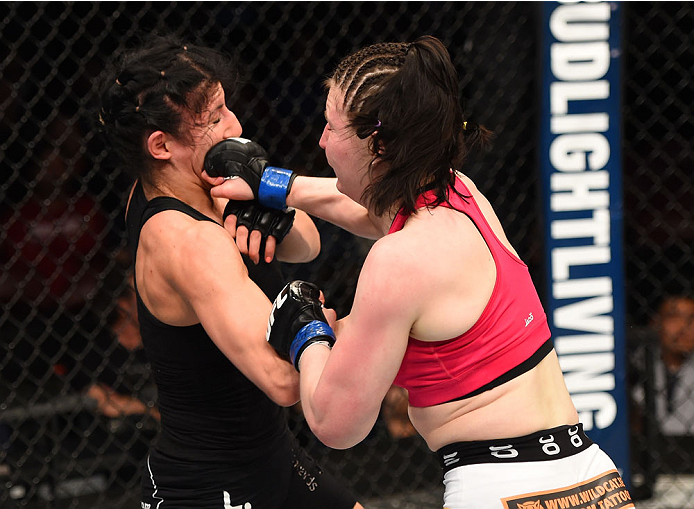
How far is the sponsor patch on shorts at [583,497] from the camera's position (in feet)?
3.47

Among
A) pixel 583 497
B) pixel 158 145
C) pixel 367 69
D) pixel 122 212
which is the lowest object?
pixel 583 497

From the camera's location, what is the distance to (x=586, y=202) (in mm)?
2434

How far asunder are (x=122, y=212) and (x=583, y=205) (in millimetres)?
1377

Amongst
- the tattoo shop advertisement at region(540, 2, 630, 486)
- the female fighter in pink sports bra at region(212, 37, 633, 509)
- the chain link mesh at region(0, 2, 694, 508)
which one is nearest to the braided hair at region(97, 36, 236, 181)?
the female fighter in pink sports bra at region(212, 37, 633, 509)

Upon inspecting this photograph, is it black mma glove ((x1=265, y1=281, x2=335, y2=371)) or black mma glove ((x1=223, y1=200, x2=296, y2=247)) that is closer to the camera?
black mma glove ((x1=265, y1=281, x2=335, y2=371))

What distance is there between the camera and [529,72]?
2586 mm

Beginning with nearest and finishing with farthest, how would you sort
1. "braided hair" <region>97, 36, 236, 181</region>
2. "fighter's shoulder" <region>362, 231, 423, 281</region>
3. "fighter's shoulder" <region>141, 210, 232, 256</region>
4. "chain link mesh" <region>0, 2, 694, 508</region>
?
"fighter's shoulder" <region>362, 231, 423, 281</region>
"fighter's shoulder" <region>141, 210, 232, 256</region>
"braided hair" <region>97, 36, 236, 181</region>
"chain link mesh" <region>0, 2, 694, 508</region>

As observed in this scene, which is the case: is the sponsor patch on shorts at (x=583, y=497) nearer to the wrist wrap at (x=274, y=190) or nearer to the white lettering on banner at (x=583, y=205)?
the wrist wrap at (x=274, y=190)

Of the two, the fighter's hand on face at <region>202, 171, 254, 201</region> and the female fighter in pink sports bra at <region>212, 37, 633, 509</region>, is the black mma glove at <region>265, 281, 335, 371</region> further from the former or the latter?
the fighter's hand on face at <region>202, 171, 254, 201</region>

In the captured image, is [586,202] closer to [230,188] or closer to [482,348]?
[230,188]

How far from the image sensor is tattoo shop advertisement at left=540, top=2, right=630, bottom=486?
94.7 inches

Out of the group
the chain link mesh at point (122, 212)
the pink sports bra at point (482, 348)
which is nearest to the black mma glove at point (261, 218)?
the pink sports bra at point (482, 348)

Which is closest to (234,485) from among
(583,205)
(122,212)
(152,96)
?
(152,96)

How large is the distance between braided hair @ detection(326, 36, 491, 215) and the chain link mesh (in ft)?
4.43
